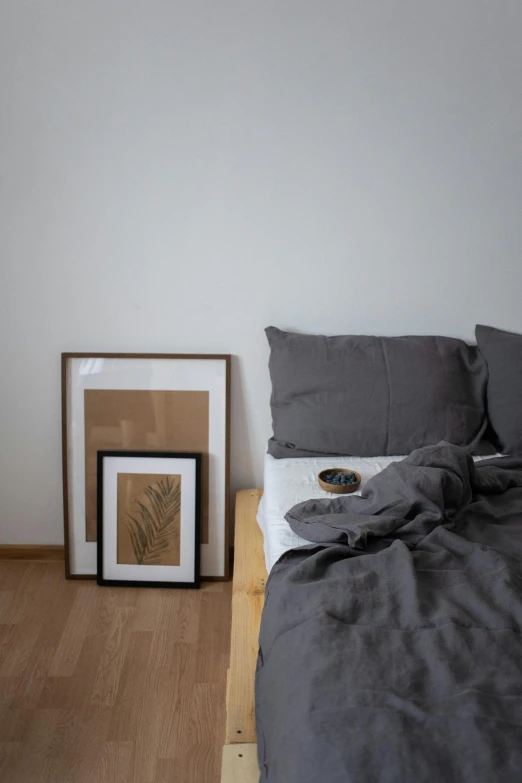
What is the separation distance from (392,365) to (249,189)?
2.53 feet

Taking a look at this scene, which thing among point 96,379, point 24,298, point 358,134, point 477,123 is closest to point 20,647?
point 96,379

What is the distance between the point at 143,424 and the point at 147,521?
358 mm

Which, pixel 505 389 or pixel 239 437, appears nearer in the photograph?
pixel 505 389

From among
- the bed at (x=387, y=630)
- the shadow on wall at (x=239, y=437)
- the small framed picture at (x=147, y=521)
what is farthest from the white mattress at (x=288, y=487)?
the small framed picture at (x=147, y=521)

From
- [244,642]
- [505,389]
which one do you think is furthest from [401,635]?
[505,389]

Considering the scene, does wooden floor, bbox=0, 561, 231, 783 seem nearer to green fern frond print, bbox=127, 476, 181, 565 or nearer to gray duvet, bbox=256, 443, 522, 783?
green fern frond print, bbox=127, 476, 181, 565

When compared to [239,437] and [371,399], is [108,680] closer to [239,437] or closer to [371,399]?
[239,437]

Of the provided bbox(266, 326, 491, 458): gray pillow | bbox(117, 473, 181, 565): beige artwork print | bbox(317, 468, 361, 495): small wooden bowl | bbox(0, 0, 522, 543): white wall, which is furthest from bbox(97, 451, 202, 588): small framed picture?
bbox(317, 468, 361, 495): small wooden bowl

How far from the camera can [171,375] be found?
8.80 feet

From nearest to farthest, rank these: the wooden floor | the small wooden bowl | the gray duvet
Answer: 1. the gray duvet
2. the wooden floor
3. the small wooden bowl

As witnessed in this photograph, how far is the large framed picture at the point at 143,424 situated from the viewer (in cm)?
268

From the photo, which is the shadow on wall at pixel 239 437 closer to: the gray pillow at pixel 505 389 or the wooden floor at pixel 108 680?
the wooden floor at pixel 108 680

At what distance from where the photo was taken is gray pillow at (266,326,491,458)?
8.07ft

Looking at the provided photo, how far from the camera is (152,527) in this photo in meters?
2.73
